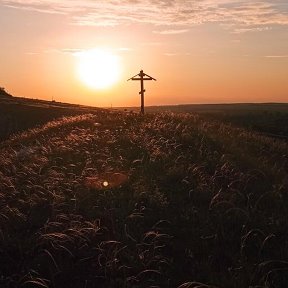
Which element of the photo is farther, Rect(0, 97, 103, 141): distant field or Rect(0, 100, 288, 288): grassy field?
Rect(0, 97, 103, 141): distant field

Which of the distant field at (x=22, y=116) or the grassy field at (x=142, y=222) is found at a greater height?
the distant field at (x=22, y=116)

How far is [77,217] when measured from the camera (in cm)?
1045

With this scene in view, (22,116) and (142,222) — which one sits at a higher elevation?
(22,116)

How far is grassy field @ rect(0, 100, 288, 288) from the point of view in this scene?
836 cm

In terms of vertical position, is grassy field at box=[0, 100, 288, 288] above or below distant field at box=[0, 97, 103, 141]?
below

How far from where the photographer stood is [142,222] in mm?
10242

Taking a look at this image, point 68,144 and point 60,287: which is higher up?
point 68,144

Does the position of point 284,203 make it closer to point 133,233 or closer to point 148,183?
point 148,183

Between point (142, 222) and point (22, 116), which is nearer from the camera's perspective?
point (142, 222)

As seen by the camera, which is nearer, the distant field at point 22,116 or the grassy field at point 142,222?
the grassy field at point 142,222

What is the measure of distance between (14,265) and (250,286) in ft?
12.5

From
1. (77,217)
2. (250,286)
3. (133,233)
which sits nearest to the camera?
(250,286)

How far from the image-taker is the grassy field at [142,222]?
329 inches

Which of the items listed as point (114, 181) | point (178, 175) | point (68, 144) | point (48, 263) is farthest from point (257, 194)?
point (68, 144)
